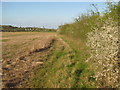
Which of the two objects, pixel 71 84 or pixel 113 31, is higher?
pixel 113 31

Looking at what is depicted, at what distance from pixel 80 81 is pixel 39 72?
8.35 feet

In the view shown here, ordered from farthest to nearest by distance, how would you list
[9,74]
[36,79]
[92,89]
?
[9,74] → [36,79] → [92,89]

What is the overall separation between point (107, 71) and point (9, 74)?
5.12m

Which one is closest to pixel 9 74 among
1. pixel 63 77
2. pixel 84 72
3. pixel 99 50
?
pixel 63 77

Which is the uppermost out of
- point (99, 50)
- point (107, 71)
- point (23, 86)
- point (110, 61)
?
point (99, 50)

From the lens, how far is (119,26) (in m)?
4.87

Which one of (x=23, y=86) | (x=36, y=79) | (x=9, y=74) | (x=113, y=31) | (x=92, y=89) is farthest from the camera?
(x=9, y=74)

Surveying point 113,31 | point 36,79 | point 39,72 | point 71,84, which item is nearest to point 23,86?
point 36,79

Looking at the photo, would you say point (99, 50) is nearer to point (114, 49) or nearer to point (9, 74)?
point (114, 49)

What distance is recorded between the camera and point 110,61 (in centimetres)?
476

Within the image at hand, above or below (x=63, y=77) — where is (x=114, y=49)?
above

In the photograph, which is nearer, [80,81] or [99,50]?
[99,50]

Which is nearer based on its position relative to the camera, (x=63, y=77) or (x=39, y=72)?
(x=63, y=77)

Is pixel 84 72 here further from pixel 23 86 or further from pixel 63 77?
pixel 23 86
